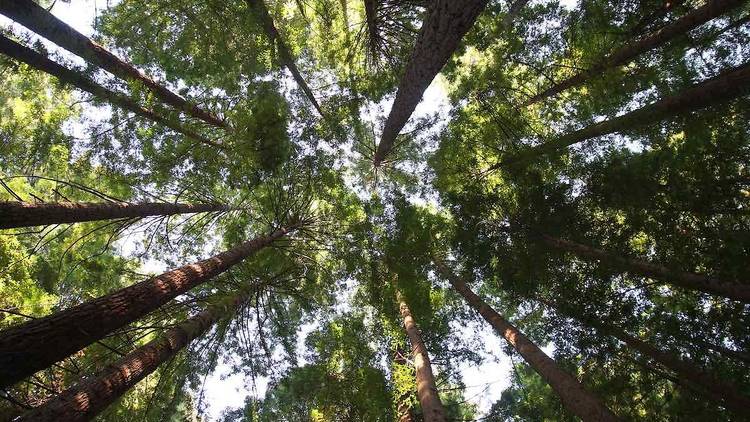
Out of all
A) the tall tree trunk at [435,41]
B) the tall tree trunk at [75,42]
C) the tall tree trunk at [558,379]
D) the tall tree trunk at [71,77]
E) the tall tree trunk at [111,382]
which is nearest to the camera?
the tall tree trunk at [111,382]

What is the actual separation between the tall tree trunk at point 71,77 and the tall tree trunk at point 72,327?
5120 millimetres

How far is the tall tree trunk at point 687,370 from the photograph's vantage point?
748cm

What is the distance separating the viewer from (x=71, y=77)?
8.01 m

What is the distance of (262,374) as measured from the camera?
32.4ft

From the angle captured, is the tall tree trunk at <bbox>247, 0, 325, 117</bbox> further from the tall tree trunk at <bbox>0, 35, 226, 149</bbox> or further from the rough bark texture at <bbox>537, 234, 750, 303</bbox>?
the rough bark texture at <bbox>537, 234, 750, 303</bbox>

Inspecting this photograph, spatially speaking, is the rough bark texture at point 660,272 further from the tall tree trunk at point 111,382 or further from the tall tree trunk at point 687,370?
the tall tree trunk at point 111,382

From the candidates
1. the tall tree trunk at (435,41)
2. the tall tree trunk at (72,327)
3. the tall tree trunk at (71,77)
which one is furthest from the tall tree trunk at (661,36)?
the tall tree trunk at (72,327)

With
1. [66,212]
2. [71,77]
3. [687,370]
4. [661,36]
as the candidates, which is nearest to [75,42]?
[71,77]

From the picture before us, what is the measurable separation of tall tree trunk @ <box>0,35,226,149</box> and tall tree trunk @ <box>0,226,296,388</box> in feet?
16.8

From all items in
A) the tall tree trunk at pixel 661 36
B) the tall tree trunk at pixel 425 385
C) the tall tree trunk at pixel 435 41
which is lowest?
the tall tree trunk at pixel 425 385

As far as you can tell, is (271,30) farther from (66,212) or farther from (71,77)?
(66,212)

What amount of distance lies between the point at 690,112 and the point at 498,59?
15.6 ft

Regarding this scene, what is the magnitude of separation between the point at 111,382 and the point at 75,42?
678 centimetres

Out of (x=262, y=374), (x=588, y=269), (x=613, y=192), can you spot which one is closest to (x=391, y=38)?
(x=613, y=192)
